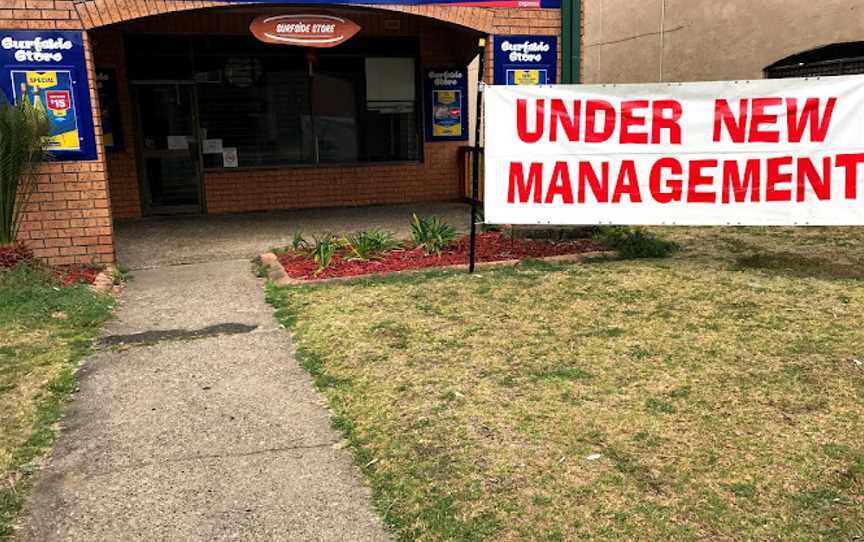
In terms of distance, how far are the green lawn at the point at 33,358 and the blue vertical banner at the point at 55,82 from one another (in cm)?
164

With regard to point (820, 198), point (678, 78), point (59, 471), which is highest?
point (678, 78)

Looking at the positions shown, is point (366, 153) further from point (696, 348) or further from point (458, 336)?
point (696, 348)

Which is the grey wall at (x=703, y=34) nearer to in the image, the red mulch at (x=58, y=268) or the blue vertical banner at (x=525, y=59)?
the blue vertical banner at (x=525, y=59)

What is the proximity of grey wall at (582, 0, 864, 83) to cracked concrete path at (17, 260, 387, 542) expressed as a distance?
21.9 ft

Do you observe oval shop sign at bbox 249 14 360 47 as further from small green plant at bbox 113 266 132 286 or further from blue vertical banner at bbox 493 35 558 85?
small green plant at bbox 113 266 132 286

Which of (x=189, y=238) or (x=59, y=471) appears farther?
(x=189, y=238)

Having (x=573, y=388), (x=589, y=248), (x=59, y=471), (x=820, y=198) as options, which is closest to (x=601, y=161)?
(x=589, y=248)

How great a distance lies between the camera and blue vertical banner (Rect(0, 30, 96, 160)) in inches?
303

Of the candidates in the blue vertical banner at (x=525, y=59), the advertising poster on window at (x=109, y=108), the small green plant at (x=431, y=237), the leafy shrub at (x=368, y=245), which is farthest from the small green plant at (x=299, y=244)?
the advertising poster on window at (x=109, y=108)

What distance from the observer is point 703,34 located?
1419 centimetres

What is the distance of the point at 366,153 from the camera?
13.6 m

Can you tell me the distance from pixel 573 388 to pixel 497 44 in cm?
605

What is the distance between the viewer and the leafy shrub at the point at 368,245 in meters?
8.38

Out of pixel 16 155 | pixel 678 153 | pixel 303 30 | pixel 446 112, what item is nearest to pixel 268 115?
pixel 446 112
